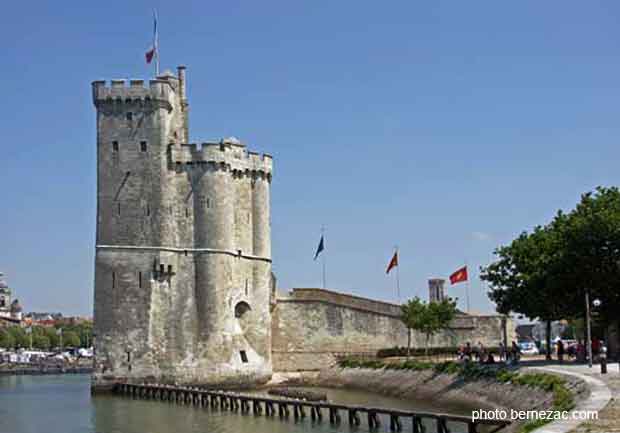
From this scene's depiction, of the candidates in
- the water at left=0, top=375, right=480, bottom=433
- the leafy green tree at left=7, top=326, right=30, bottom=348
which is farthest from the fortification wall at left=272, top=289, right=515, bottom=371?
the leafy green tree at left=7, top=326, right=30, bottom=348

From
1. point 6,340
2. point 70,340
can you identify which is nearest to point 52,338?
point 70,340

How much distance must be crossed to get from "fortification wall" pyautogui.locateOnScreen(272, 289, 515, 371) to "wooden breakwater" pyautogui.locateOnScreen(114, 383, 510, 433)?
11608mm

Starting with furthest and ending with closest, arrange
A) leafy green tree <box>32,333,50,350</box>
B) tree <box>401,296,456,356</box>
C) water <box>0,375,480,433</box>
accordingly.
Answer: leafy green tree <box>32,333,50,350</box>, tree <box>401,296,456,356</box>, water <box>0,375,480,433</box>

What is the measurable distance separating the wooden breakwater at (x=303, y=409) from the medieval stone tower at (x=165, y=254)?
2.91m

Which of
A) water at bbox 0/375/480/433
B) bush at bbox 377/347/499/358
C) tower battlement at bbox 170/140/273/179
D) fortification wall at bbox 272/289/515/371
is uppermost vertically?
tower battlement at bbox 170/140/273/179

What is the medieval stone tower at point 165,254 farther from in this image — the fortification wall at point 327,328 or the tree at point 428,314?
the tree at point 428,314

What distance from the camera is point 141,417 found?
38.7m

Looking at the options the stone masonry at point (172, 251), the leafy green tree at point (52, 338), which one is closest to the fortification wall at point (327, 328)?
the stone masonry at point (172, 251)

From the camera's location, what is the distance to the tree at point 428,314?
55.9 metres

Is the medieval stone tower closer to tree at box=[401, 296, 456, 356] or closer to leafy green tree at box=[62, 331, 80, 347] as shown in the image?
tree at box=[401, 296, 456, 356]

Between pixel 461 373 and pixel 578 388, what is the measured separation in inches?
528

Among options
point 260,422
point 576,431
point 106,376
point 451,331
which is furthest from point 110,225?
point 576,431

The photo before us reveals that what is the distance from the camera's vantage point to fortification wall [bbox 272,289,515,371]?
190ft

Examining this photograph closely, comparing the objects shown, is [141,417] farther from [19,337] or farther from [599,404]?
[19,337]
